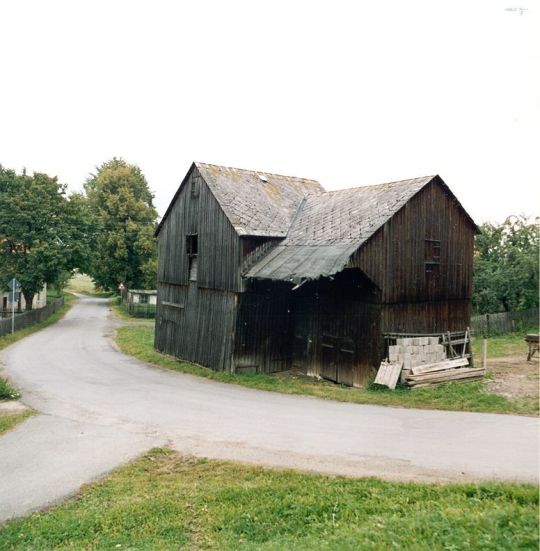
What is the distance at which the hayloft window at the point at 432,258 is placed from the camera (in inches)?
730

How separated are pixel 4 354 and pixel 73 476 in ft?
58.0

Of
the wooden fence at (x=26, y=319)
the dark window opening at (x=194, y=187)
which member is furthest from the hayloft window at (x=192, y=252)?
the wooden fence at (x=26, y=319)

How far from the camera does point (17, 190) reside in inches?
1551

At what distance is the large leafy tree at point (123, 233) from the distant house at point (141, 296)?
352 cm

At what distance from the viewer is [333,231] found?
18.8 metres

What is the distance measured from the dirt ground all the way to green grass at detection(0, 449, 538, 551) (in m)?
8.45

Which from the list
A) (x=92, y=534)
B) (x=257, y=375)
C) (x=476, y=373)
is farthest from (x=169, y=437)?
(x=476, y=373)

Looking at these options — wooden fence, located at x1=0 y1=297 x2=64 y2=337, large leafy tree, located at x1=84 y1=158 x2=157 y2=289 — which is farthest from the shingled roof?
large leafy tree, located at x1=84 y1=158 x2=157 y2=289

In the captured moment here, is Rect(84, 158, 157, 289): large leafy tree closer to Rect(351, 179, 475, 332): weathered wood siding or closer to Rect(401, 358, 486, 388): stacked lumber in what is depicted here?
Rect(351, 179, 475, 332): weathered wood siding

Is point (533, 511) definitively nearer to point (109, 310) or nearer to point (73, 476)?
point (73, 476)

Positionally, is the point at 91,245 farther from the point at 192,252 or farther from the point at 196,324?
the point at 196,324

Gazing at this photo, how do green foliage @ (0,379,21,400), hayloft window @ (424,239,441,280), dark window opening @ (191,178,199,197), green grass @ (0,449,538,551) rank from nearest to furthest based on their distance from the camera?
green grass @ (0,449,538,551) < green foliage @ (0,379,21,400) < hayloft window @ (424,239,441,280) < dark window opening @ (191,178,199,197)

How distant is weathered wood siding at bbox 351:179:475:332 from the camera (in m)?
17.2

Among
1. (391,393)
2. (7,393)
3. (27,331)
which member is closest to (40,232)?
(27,331)
